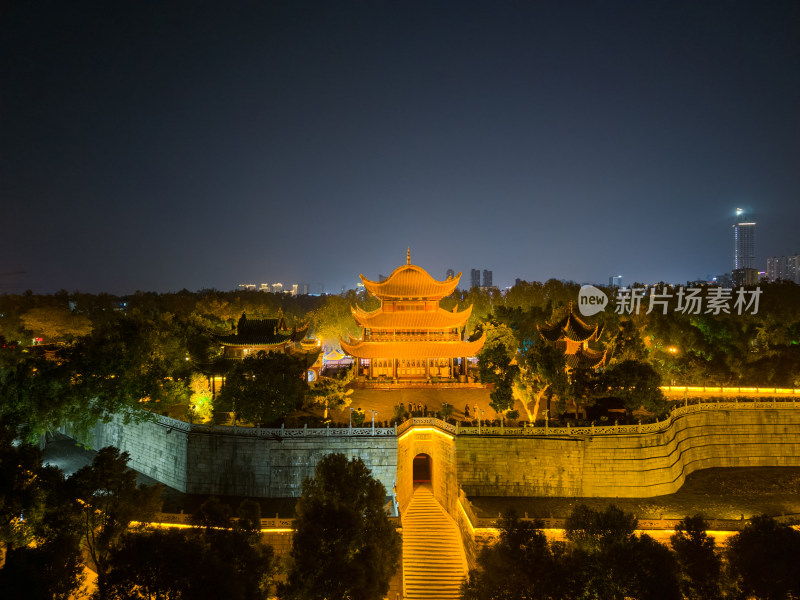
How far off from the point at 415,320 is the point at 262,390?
13440 millimetres

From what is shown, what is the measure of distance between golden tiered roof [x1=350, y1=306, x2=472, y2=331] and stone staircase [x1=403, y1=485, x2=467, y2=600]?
12325 mm

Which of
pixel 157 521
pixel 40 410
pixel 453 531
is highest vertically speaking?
pixel 40 410

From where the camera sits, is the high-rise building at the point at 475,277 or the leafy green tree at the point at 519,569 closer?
the leafy green tree at the point at 519,569

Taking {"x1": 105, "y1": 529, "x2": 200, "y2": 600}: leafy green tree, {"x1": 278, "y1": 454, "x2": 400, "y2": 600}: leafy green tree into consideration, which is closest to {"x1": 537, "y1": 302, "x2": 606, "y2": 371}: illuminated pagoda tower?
{"x1": 278, "y1": 454, "x2": 400, "y2": 600}: leafy green tree

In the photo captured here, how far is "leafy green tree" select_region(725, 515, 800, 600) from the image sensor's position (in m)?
10.2

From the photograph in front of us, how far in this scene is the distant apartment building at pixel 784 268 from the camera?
8069cm

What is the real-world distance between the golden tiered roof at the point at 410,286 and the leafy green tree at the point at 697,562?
69.0ft

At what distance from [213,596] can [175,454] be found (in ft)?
36.3

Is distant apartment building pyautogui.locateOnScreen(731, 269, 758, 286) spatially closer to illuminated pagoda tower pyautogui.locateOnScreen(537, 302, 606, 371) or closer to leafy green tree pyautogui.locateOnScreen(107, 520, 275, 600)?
illuminated pagoda tower pyautogui.locateOnScreen(537, 302, 606, 371)

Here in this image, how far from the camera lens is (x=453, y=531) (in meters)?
19.2

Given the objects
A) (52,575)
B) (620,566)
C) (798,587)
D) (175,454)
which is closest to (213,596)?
(52,575)

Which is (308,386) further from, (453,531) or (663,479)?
(663,479)

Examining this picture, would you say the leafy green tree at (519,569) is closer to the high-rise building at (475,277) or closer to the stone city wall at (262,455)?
the stone city wall at (262,455)

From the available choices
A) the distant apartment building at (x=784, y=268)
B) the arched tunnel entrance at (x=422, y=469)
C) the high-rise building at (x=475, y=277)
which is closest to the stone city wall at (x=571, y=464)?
the arched tunnel entrance at (x=422, y=469)
